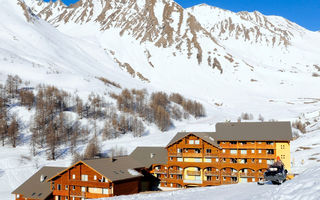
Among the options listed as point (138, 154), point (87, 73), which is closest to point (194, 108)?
point (87, 73)

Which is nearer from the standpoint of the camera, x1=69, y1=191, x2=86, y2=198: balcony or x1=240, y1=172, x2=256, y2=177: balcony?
x1=69, y1=191, x2=86, y2=198: balcony

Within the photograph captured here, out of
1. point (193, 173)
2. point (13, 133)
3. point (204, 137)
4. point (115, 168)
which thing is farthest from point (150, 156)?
point (13, 133)

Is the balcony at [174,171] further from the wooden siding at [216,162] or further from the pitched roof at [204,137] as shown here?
the pitched roof at [204,137]

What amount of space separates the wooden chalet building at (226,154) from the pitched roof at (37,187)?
19803 millimetres

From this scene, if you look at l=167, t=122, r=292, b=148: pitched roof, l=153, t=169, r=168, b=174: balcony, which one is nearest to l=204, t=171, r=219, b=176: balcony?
l=167, t=122, r=292, b=148: pitched roof

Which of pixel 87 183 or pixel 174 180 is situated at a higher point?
pixel 87 183

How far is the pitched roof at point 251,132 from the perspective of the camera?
5922 cm

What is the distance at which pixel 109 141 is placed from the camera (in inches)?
4218

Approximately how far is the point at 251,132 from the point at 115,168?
25464 millimetres

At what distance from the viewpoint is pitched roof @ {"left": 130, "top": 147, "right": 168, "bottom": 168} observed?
66.4 m

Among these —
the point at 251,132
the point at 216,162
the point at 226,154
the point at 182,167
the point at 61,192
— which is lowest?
the point at 61,192

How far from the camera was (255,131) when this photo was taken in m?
61.2

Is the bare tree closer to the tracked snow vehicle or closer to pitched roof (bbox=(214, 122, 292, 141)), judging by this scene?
pitched roof (bbox=(214, 122, 292, 141))

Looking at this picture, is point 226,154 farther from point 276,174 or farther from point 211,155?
point 276,174
